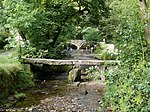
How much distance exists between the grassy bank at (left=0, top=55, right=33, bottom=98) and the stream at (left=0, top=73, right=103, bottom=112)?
1.32 feet

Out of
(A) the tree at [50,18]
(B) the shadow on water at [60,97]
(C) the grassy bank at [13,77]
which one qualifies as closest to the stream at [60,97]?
(B) the shadow on water at [60,97]

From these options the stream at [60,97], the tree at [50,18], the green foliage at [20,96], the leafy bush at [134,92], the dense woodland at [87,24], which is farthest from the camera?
the tree at [50,18]

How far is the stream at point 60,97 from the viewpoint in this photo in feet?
26.3

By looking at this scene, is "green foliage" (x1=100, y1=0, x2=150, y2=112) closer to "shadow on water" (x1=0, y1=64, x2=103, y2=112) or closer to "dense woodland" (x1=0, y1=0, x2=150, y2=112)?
"dense woodland" (x1=0, y1=0, x2=150, y2=112)

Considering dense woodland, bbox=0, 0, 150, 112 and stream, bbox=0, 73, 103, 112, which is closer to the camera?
dense woodland, bbox=0, 0, 150, 112

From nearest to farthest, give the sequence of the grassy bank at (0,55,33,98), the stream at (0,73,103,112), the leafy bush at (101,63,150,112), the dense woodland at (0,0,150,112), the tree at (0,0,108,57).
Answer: the leafy bush at (101,63,150,112), the dense woodland at (0,0,150,112), the stream at (0,73,103,112), the grassy bank at (0,55,33,98), the tree at (0,0,108,57)

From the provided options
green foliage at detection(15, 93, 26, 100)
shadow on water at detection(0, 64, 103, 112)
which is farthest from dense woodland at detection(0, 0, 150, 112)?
shadow on water at detection(0, 64, 103, 112)

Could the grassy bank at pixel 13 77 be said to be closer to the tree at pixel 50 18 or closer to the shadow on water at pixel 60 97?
the shadow on water at pixel 60 97

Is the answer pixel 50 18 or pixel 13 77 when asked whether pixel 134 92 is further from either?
pixel 50 18

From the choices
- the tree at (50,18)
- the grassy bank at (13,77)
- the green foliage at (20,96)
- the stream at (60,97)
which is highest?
the tree at (50,18)

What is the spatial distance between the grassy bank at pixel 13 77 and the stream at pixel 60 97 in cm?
40

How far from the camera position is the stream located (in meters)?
8.02

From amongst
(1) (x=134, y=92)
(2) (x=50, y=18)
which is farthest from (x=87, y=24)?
(1) (x=134, y=92)

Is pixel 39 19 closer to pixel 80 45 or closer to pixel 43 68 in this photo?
pixel 43 68
